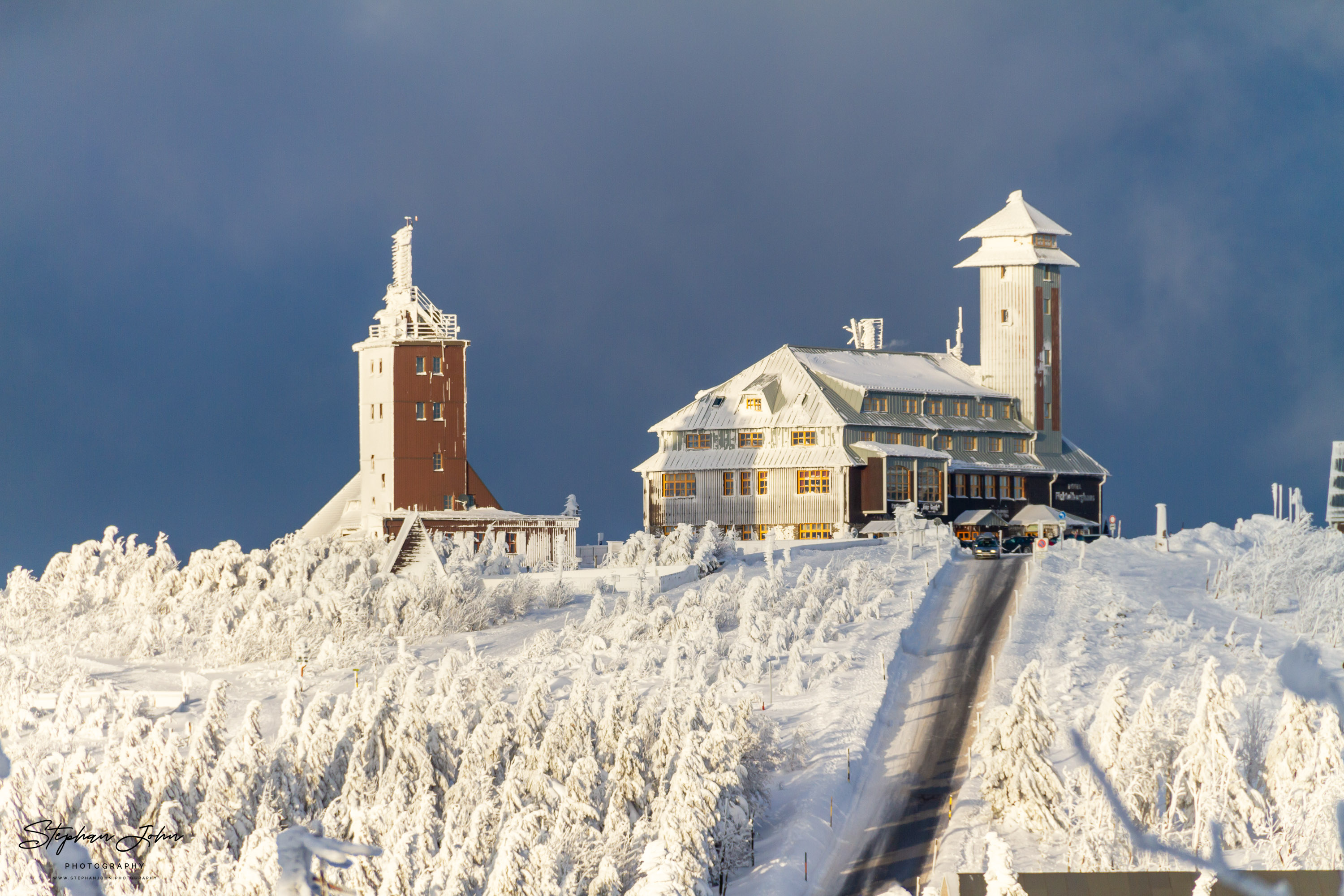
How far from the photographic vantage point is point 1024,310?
6600 cm

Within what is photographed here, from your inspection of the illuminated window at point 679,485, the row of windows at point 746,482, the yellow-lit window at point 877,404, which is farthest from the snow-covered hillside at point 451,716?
the yellow-lit window at point 877,404

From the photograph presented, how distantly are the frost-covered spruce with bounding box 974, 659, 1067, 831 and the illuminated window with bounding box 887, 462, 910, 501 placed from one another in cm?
2789

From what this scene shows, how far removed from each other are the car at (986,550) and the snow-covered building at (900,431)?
6.94m

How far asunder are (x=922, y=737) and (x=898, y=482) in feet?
85.6

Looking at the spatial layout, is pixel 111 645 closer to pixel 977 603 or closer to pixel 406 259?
pixel 406 259

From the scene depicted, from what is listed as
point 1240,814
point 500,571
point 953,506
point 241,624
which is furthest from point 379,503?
point 1240,814

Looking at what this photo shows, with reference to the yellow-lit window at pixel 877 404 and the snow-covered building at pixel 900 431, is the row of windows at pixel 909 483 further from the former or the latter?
the yellow-lit window at pixel 877 404

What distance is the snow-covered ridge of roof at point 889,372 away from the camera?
206ft

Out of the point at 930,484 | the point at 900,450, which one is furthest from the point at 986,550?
the point at 930,484

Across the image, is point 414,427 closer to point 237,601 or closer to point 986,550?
point 237,601

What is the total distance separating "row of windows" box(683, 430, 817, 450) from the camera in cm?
6003

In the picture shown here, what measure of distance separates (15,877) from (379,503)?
35.1 metres

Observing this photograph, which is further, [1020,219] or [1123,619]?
[1020,219]

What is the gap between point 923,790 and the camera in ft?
101
